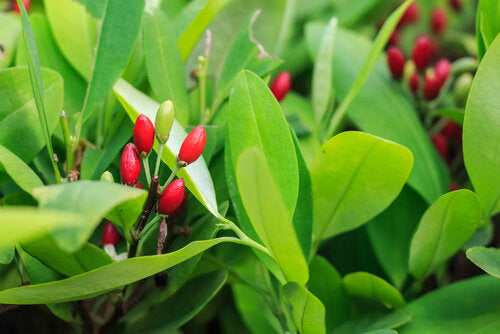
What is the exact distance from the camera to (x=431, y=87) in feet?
3.02

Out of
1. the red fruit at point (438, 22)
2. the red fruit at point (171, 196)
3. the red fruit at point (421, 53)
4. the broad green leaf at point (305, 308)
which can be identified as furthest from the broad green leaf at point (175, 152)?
the red fruit at point (438, 22)

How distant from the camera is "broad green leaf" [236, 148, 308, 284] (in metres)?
0.44

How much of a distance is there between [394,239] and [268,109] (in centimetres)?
31

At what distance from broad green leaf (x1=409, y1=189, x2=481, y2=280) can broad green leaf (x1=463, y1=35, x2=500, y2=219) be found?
0.04m

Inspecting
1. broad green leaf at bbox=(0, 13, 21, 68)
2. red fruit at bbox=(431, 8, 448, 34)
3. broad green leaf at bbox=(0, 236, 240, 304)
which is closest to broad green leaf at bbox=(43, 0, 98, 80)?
broad green leaf at bbox=(0, 13, 21, 68)

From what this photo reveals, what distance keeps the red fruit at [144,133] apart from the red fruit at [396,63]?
1.71 ft

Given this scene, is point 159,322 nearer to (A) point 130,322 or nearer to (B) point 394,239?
(A) point 130,322

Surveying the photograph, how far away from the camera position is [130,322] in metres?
0.71

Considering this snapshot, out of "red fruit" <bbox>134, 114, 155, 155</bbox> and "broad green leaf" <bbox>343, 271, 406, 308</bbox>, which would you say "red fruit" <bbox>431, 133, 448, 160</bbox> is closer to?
"broad green leaf" <bbox>343, 271, 406, 308</bbox>

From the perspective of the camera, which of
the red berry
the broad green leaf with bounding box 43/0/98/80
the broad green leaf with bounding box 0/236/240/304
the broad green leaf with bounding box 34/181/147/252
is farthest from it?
the red berry

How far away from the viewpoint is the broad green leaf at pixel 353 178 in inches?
23.7

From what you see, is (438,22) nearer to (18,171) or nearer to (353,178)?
(353,178)

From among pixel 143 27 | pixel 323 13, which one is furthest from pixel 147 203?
pixel 323 13

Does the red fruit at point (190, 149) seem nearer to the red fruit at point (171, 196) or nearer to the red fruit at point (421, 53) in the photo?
the red fruit at point (171, 196)
